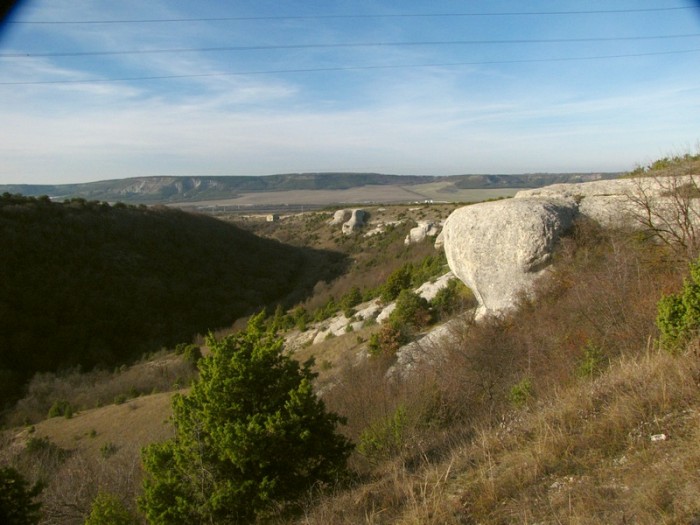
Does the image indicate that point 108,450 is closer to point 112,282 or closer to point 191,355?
point 191,355

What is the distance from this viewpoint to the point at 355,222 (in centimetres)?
6009

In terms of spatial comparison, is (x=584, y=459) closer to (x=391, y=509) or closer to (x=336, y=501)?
(x=391, y=509)

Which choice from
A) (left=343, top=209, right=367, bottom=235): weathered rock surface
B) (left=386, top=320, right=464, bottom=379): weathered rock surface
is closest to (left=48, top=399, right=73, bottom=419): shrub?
(left=386, top=320, right=464, bottom=379): weathered rock surface

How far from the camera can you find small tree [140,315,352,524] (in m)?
4.75

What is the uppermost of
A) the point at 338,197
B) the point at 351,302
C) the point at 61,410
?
the point at 338,197

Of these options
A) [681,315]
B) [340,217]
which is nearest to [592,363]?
[681,315]

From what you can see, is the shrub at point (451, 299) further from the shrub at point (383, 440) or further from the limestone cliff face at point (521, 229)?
the shrub at point (383, 440)

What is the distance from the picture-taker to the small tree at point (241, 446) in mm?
4750

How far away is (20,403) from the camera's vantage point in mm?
20234

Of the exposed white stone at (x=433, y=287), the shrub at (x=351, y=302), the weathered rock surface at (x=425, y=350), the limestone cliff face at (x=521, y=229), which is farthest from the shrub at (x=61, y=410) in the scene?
the limestone cliff face at (x=521, y=229)

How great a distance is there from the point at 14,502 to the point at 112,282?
104 ft

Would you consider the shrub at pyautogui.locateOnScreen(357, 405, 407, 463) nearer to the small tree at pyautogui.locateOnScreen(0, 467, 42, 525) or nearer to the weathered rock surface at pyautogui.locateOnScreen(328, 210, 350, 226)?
the small tree at pyautogui.locateOnScreen(0, 467, 42, 525)

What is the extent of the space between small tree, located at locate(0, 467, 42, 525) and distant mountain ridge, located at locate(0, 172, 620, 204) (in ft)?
233

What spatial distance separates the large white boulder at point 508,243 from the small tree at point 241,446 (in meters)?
9.36
